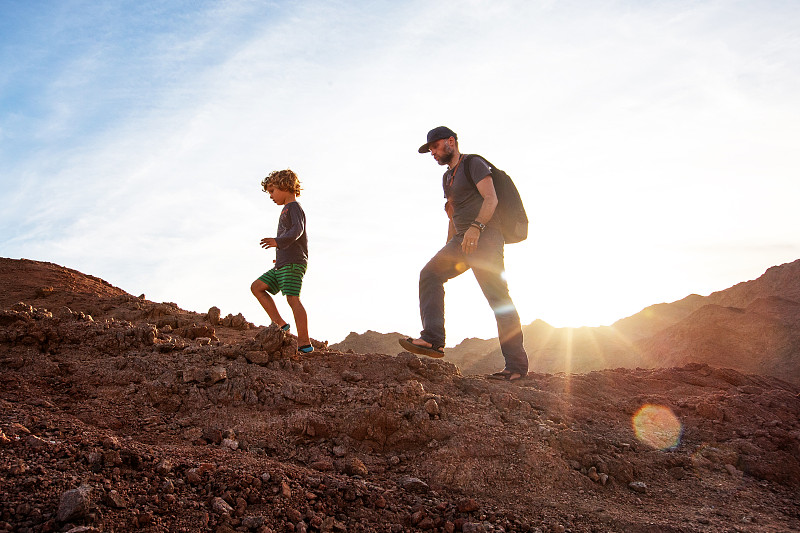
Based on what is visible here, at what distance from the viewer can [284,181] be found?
5.83 m

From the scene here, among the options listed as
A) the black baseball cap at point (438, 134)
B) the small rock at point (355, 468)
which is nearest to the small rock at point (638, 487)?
the small rock at point (355, 468)

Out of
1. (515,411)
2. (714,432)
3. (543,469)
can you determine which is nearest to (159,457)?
(543,469)

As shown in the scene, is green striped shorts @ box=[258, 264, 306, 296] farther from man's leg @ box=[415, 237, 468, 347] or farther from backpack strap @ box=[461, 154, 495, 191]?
backpack strap @ box=[461, 154, 495, 191]

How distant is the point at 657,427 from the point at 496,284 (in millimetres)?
1634

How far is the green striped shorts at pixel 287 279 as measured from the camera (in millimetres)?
5504

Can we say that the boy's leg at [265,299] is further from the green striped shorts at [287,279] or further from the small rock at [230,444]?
the small rock at [230,444]

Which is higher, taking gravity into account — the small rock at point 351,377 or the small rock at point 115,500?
the small rock at point 351,377

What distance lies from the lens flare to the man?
1.06 metres

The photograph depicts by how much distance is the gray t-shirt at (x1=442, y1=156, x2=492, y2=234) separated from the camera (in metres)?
5.04

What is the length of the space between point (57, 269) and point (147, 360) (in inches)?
334

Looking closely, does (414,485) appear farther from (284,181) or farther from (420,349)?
(284,181)

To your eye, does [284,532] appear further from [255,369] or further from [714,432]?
[714,432]

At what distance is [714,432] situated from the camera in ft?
13.5

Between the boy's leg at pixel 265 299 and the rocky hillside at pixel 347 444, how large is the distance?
1.90ft
